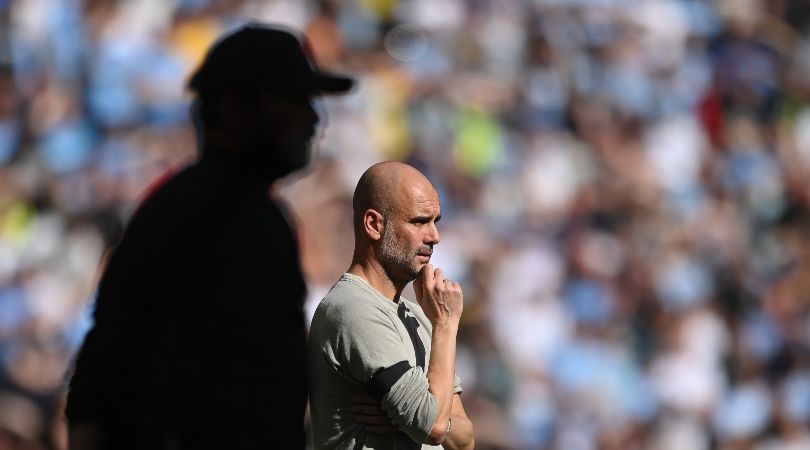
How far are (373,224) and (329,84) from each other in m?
0.87

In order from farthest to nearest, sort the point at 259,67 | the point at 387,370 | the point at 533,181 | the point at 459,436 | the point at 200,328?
1. the point at 533,181
2. the point at 459,436
3. the point at 387,370
4. the point at 259,67
5. the point at 200,328

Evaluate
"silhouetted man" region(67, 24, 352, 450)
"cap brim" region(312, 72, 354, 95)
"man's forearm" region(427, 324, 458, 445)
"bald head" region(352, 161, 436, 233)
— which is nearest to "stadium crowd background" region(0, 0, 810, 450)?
"bald head" region(352, 161, 436, 233)

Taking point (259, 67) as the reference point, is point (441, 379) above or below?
below

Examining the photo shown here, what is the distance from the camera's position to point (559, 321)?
7.20m

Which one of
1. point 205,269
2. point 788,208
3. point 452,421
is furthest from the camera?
point 788,208

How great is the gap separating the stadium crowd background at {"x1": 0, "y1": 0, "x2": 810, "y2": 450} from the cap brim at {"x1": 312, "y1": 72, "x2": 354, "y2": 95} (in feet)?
11.4

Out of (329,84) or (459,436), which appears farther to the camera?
(459,436)

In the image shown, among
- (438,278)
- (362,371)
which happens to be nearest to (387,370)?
(362,371)

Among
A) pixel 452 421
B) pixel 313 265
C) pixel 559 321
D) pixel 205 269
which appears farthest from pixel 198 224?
pixel 559 321

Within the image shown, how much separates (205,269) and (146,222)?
0.16 meters

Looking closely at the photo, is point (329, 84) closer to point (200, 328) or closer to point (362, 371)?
point (200, 328)

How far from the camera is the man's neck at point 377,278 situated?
11.2ft

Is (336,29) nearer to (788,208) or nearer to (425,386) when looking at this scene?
(788,208)

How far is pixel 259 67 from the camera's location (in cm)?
252
